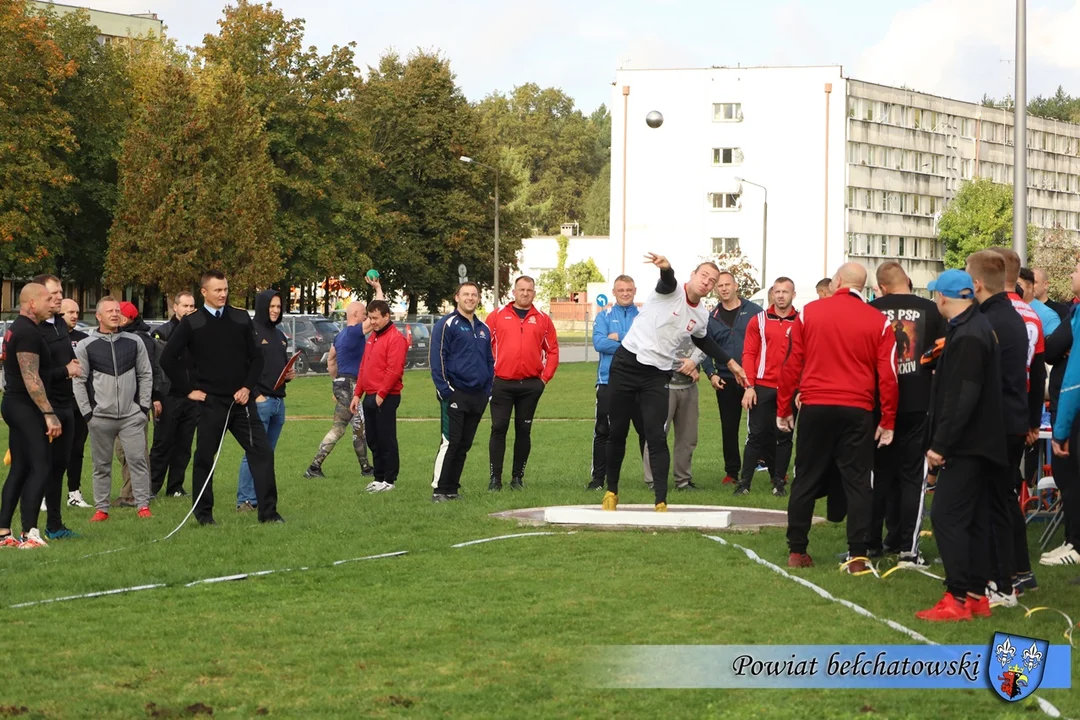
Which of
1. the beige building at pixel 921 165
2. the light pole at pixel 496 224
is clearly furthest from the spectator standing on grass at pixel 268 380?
the beige building at pixel 921 165

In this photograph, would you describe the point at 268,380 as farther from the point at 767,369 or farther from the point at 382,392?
the point at 767,369

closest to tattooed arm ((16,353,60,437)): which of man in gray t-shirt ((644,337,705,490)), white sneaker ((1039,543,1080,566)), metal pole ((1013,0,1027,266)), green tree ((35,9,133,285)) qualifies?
man in gray t-shirt ((644,337,705,490))

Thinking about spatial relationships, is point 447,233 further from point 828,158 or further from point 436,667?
point 436,667

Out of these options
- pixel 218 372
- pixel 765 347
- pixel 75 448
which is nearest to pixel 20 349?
pixel 218 372

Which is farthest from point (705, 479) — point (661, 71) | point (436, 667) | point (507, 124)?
point (507, 124)

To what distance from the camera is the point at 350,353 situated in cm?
1684

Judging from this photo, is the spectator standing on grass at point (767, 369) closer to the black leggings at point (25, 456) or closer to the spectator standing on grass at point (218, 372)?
the spectator standing on grass at point (218, 372)

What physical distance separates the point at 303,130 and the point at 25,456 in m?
50.6

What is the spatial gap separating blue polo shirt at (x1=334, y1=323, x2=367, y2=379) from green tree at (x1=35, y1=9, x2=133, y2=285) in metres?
41.5

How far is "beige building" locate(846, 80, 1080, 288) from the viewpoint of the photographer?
300 ft

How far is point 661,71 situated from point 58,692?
279 feet

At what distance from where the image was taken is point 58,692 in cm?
662

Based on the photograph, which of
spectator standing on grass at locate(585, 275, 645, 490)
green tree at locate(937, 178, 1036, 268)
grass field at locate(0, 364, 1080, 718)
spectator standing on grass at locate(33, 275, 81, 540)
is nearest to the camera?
grass field at locate(0, 364, 1080, 718)

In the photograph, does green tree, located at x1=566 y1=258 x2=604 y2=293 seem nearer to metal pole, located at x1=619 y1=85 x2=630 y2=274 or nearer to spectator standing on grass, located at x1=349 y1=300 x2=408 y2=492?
metal pole, located at x1=619 y1=85 x2=630 y2=274
